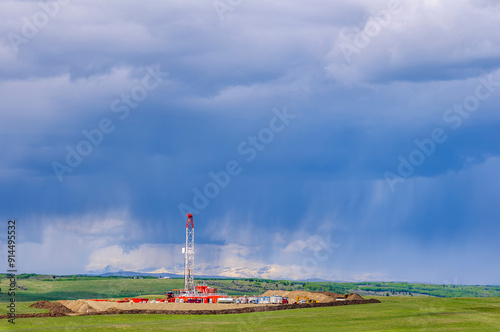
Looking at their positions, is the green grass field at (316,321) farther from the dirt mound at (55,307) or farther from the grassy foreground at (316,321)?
the dirt mound at (55,307)

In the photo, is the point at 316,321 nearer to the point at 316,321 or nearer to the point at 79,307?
the point at 316,321

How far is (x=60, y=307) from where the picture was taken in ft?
510

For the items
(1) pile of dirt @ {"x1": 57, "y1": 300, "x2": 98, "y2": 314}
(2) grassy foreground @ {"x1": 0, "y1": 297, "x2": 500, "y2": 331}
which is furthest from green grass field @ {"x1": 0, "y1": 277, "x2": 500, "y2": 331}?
(1) pile of dirt @ {"x1": 57, "y1": 300, "x2": 98, "y2": 314}

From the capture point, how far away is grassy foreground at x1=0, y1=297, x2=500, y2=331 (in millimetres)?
104625

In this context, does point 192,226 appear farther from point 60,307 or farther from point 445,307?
point 445,307

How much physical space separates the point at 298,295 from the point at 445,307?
190ft

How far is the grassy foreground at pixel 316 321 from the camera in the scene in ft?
343

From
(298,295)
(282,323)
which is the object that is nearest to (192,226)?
(298,295)

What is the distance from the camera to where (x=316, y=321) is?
11494cm

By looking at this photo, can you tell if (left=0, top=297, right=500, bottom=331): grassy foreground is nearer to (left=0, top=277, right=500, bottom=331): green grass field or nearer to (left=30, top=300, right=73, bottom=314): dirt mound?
(left=0, top=277, right=500, bottom=331): green grass field

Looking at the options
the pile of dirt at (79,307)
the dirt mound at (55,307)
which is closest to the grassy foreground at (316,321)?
the dirt mound at (55,307)

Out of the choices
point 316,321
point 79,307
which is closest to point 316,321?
point 316,321

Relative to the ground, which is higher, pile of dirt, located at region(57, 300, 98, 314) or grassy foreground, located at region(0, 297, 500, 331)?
grassy foreground, located at region(0, 297, 500, 331)

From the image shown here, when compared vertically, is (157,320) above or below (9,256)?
below
